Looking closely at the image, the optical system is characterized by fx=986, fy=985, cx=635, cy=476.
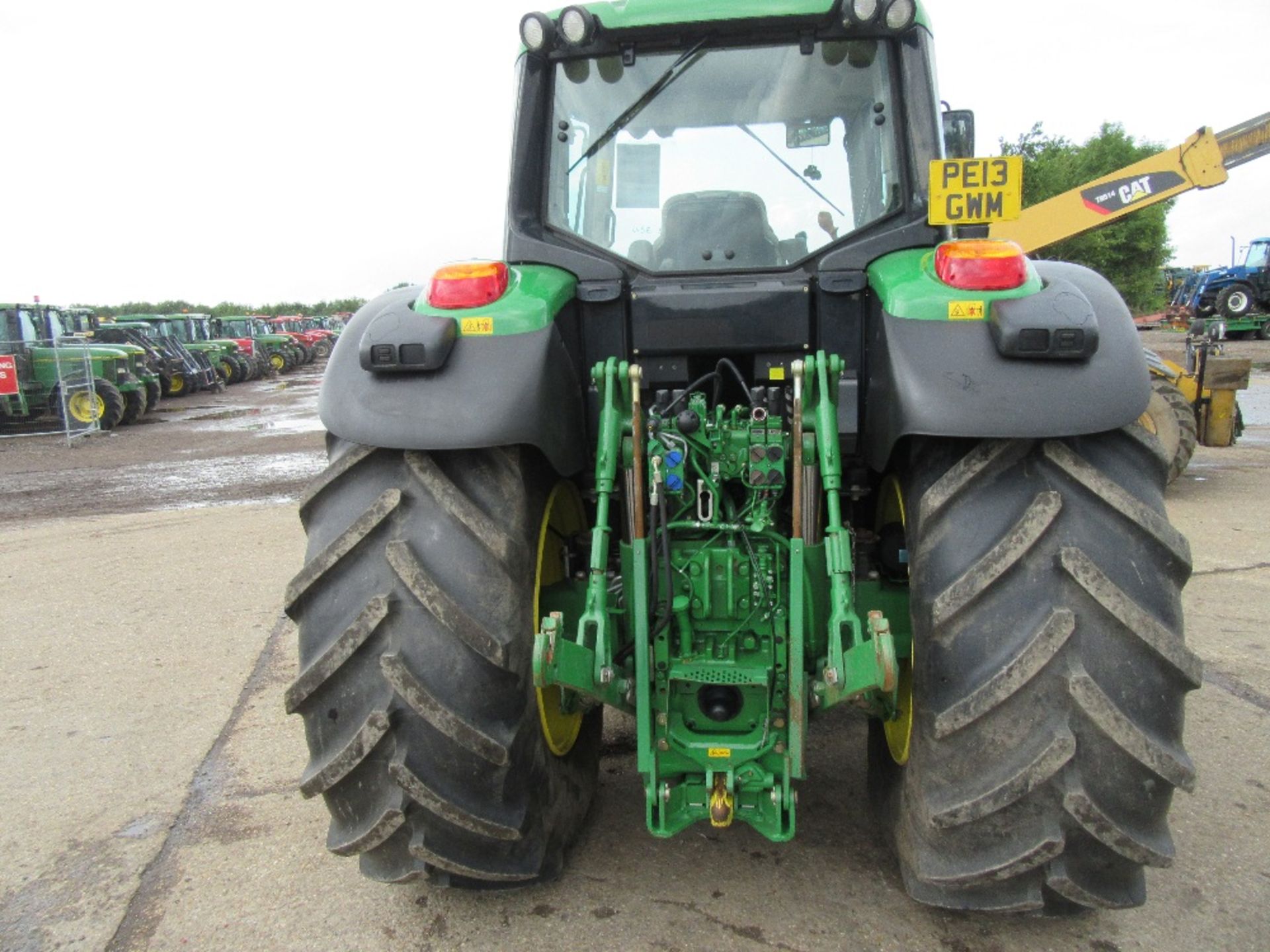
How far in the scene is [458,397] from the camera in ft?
7.36

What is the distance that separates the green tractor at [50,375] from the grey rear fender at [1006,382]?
16.0 metres

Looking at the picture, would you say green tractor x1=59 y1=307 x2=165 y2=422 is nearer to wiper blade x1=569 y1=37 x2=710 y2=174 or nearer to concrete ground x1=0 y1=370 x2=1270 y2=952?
concrete ground x1=0 y1=370 x2=1270 y2=952

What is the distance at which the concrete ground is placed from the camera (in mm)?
2385

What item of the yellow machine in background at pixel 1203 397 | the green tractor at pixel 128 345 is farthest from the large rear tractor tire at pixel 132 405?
the yellow machine in background at pixel 1203 397

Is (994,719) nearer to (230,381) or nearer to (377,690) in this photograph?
(377,690)

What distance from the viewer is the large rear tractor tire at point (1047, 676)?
1.95 meters

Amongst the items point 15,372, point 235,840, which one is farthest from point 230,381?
point 235,840

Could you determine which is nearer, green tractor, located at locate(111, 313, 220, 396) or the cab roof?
the cab roof

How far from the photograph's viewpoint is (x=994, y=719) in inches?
78.4

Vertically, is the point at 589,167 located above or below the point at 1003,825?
above

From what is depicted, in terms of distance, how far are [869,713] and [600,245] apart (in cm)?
153

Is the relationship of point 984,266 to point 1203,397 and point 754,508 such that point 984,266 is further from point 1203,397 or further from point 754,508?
point 1203,397

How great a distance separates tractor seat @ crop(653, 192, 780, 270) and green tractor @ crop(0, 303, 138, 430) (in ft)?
49.7

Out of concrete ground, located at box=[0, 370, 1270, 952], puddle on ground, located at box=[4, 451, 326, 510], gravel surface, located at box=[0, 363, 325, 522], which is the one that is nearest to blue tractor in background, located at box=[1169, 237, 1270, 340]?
gravel surface, located at box=[0, 363, 325, 522]
